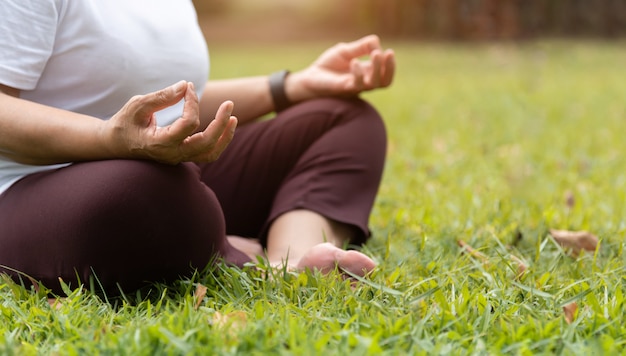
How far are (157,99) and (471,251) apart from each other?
797 mm

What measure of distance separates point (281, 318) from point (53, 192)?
0.49 metres

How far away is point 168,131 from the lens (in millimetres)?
1402

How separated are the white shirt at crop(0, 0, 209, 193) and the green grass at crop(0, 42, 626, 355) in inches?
14.6

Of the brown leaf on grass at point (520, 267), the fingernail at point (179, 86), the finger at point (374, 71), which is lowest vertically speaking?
the brown leaf on grass at point (520, 267)

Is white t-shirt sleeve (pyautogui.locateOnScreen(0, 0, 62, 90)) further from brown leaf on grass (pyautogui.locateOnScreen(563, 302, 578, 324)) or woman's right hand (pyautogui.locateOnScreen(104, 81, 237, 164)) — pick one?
brown leaf on grass (pyautogui.locateOnScreen(563, 302, 578, 324))

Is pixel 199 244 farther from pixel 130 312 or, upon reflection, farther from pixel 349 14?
pixel 349 14

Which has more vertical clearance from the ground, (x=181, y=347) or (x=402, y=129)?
(x=181, y=347)

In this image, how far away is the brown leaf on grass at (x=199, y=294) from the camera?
1.48m

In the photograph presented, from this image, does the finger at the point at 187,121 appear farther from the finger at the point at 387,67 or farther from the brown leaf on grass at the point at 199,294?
the finger at the point at 387,67

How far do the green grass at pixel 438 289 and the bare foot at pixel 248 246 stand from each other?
0.80 ft

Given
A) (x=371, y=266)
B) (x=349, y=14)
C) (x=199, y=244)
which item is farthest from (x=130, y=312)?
(x=349, y=14)

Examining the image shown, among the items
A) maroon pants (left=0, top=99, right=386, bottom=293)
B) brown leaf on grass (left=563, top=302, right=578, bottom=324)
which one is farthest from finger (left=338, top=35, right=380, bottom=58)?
brown leaf on grass (left=563, top=302, right=578, bottom=324)

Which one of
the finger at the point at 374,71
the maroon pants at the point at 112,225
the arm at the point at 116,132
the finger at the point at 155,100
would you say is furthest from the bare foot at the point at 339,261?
the finger at the point at 374,71

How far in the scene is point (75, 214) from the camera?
1478mm
